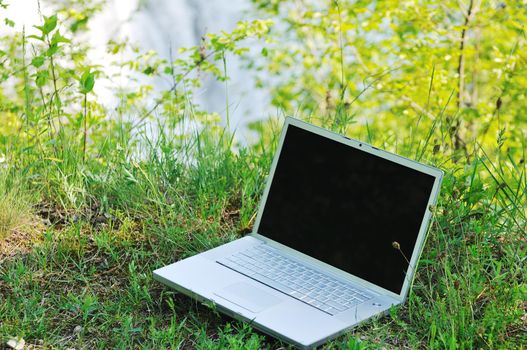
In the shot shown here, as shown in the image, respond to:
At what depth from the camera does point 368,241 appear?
263 cm

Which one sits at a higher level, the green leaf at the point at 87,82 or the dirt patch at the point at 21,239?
the green leaf at the point at 87,82

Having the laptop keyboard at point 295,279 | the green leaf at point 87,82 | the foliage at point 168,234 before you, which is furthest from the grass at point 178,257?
the green leaf at point 87,82

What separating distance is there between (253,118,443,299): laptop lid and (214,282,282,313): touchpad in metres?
0.28

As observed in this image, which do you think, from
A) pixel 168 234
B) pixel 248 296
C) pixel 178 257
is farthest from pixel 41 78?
pixel 248 296

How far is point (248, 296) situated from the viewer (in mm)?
2555

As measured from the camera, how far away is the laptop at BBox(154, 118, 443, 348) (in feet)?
8.21

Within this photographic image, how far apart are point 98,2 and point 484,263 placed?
6.48 meters

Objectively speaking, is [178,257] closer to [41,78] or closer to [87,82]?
[87,82]

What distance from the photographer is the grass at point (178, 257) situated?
2561 millimetres

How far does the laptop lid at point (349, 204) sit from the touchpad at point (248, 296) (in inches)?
11.0

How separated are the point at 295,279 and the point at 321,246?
166mm

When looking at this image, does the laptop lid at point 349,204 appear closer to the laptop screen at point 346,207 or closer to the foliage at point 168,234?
the laptop screen at point 346,207

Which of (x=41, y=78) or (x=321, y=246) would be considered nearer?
(x=321, y=246)

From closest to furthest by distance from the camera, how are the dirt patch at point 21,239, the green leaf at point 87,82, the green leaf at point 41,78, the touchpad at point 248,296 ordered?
the touchpad at point 248,296 → the dirt patch at point 21,239 → the green leaf at point 87,82 → the green leaf at point 41,78
